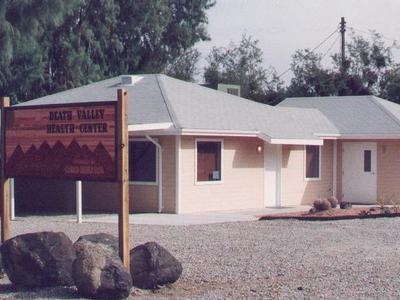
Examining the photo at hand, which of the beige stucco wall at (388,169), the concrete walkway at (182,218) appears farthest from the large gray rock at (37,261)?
the beige stucco wall at (388,169)

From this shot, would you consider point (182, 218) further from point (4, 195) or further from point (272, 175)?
point (4, 195)

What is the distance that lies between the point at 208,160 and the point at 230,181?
1.20 meters

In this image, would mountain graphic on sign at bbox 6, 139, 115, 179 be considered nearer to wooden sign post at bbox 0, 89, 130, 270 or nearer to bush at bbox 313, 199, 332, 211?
wooden sign post at bbox 0, 89, 130, 270

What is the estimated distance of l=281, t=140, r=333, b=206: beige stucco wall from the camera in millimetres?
30078

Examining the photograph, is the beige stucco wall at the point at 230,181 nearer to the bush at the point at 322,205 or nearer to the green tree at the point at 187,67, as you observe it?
the bush at the point at 322,205

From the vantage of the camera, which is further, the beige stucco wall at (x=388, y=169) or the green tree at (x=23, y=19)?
the beige stucco wall at (x=388, y=169)

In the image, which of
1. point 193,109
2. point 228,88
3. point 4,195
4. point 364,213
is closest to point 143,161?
point 193,109

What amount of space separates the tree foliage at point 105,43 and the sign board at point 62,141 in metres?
20.8

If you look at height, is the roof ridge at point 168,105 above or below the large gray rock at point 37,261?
above

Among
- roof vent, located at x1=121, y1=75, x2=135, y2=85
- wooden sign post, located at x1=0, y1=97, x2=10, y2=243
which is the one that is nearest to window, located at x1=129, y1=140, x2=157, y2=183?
roof vent, located at x1=121, y1=75, x2=135, y2=85

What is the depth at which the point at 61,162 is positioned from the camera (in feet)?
43.0

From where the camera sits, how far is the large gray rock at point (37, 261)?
38.6ft

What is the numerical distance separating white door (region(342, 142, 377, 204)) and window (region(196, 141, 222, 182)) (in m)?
7.10

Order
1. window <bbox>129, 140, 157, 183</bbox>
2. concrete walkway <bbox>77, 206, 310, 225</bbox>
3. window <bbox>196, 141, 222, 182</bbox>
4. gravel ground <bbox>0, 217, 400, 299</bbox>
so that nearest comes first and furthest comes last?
gravel ground <bbox>0, 217, 400, 299</bbox> → concrete walkway <bbox>77, 206, 310, 225</bbox> → window <bbox>129, 140, 157, 183</bbox> → window <bbox>196, 141, 222, 182</bbox>
